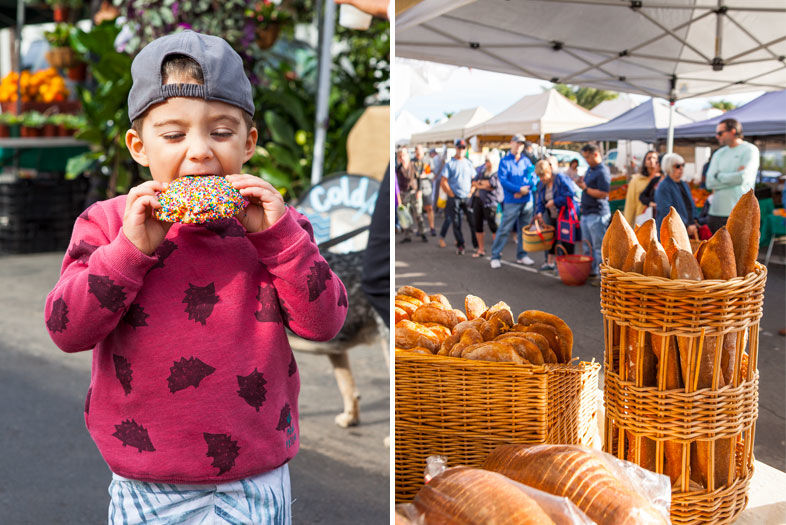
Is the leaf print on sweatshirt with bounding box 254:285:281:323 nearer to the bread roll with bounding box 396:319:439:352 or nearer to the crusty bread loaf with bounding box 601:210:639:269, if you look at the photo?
the bread roll with bounding box 396:319:439:352

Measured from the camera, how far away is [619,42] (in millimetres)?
2006

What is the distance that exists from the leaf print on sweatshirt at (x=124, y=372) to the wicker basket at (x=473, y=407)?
2.50ft

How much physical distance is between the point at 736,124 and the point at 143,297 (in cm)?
164

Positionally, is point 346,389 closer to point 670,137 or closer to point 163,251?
point 670,137

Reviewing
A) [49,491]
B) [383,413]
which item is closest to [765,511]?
[383,413]

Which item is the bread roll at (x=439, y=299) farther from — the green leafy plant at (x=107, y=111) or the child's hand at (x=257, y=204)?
the green leafy plant at (x=107, y=111)

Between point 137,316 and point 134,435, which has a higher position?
point 137,316

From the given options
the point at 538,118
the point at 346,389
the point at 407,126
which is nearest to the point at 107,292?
the point at 407,126

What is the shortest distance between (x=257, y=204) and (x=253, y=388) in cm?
38

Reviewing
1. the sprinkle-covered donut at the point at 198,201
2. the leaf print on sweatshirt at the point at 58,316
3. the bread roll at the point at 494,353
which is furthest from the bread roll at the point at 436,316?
the leaf print on sweatshirt at the point at 58,316

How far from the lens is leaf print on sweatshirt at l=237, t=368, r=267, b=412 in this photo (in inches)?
62.2

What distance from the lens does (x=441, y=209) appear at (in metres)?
2.00

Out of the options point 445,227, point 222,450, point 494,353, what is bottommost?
point 222,450

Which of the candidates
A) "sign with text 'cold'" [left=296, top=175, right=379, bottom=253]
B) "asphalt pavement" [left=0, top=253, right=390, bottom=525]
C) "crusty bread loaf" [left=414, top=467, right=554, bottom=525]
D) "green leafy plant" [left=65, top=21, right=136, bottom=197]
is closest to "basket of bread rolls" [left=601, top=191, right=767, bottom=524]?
"crusty bread loaf" [left=414, top=467, right=554, bottom=525]
